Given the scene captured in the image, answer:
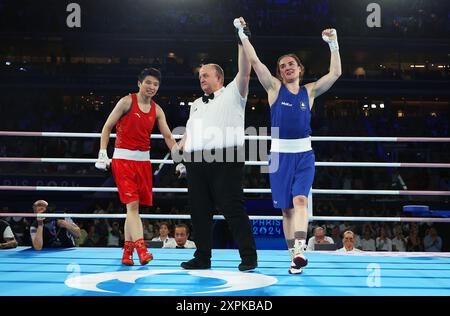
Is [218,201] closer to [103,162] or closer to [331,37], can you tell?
[103,162]

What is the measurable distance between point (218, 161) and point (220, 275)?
2.18ft

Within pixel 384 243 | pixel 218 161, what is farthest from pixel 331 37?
pixel 384 243

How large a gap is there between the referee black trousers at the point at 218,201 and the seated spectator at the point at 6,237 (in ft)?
6.01

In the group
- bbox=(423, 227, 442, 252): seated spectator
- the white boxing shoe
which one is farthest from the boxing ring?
bbox=(423, 227, 442, 252): seated spectator

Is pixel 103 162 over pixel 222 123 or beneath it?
beneath

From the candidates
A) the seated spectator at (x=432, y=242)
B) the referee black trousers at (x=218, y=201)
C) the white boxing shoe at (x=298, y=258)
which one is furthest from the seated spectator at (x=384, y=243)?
the referee black trousers at (x=218, y=201)

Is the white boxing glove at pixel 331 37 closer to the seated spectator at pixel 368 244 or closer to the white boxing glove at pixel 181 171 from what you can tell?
the white boxing glove at pixel 181 171

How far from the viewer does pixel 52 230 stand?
4.48 metres

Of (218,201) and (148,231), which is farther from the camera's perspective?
(148,231)

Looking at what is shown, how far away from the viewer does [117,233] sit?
8.60 m

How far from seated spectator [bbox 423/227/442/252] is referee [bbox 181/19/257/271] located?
606 cm

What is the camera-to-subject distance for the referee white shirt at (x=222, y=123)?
3.26 m
